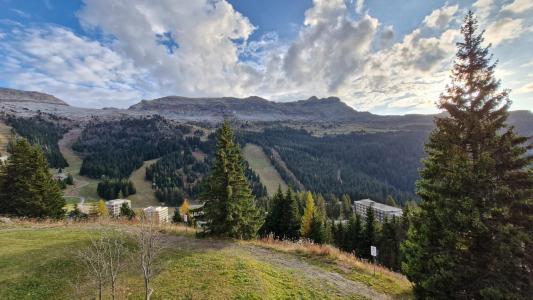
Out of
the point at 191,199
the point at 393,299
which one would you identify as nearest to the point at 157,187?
the point at 191,199

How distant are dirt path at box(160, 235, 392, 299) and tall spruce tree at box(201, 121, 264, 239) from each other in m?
1.42

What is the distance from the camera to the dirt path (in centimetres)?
1284

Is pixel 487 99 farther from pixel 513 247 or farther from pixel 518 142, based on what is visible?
pixel 513 247

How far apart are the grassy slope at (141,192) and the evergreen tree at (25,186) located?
89.5 metres

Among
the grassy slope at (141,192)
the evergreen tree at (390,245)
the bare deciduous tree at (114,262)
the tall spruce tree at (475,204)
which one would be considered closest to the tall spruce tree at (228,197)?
the bare deciduous tree at (114,262)

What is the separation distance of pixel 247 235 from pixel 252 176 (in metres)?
147

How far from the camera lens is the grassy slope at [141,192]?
388 feet

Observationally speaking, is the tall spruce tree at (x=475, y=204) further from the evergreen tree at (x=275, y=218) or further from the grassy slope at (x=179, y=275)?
the evergreen tree at (x=275, y=218)

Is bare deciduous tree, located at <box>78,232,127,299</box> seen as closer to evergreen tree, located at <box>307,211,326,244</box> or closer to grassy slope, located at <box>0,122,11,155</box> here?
evergreen tree, located at <box>307,211,326,244</box>

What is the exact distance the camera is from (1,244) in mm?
15484

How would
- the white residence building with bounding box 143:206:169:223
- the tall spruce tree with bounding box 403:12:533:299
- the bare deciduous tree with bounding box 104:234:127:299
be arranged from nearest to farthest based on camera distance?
the bare deciduous tree with bounding box 104:234:127:299 < the tall spruce tree with bounding box 403:12:533:299 < the white residence building with bounding box 143:206:169:223

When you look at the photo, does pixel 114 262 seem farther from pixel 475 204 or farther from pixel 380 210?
pixel 380 210

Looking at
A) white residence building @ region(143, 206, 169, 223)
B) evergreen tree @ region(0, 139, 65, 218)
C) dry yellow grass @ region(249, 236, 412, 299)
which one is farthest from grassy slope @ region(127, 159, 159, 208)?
dry yellow grass @ region(249, 236, 412, 299)

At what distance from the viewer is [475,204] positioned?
406 inches
